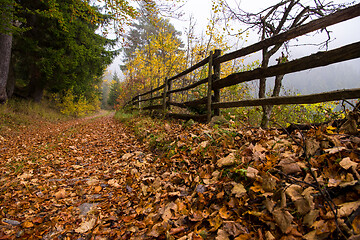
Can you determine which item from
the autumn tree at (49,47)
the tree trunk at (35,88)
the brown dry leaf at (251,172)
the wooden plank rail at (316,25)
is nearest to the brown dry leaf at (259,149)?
the brown dry leaf at (251,172)

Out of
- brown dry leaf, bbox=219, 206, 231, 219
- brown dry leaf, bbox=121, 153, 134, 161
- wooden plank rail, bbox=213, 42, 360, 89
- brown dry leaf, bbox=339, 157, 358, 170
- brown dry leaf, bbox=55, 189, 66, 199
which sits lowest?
brown dry leaf, bbox=55, 189, 66, 199

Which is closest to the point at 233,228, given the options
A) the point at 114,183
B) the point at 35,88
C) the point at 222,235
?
the point at 222,235

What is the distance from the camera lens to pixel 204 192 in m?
1.79

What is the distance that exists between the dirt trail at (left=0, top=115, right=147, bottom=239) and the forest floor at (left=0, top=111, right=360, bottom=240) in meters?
0.01

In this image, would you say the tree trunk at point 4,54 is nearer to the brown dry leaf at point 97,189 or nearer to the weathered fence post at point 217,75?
the brown dry leaf at point 97,189

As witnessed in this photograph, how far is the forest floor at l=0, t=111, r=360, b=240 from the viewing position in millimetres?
1204

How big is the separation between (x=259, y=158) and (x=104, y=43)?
1363cm

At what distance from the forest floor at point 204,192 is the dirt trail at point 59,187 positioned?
0.01 meters

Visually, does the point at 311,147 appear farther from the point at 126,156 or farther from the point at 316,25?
the point at 126,156

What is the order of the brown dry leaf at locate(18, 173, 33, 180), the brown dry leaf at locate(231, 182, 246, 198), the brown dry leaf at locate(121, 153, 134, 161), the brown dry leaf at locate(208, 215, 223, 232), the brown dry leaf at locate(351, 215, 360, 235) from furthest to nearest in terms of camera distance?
the brown dry leaf at locate(121, 153, 134, 161)
the brown dry leaf at locate(18, 173, 33, 180)
the brown dry leaf at locate(231, 182, 246, 198)
the brown dry leaf at locate(208, 215, 223, 232)
the brown dry leaf at locate(351, 215, 360, 235)

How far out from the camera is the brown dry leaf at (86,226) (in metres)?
1.77

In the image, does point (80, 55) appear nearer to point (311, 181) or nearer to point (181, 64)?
point (181, 64)

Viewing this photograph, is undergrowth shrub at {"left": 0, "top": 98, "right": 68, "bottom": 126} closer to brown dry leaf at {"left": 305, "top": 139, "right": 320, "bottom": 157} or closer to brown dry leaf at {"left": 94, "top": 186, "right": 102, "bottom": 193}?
brown dry leaf at {"left": 94, "top": 186, "right": 102, "bottom": 193}

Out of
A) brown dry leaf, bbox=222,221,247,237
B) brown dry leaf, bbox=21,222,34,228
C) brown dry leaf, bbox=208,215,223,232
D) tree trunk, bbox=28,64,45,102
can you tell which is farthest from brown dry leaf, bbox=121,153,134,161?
tree trunk, bbox=28,64,45,102
